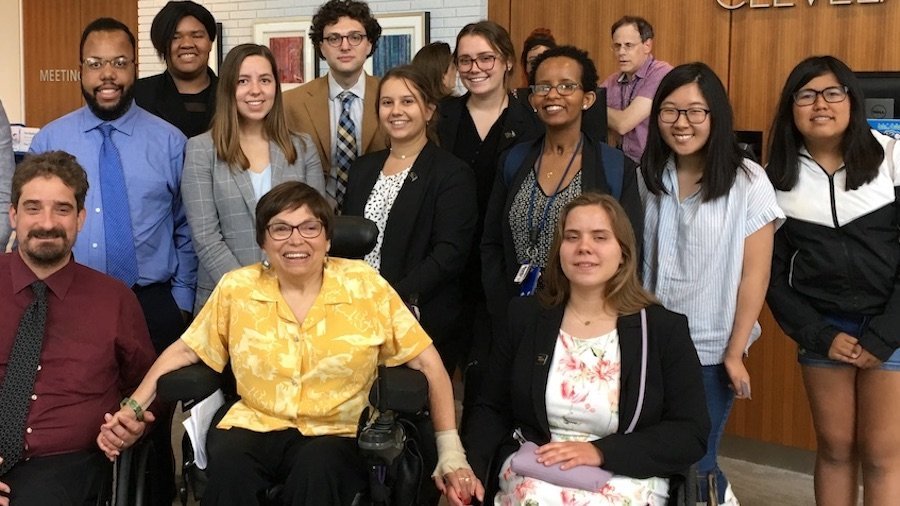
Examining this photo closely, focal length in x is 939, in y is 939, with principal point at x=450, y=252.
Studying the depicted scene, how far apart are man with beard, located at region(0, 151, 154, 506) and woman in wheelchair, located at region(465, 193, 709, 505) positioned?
3.06ft

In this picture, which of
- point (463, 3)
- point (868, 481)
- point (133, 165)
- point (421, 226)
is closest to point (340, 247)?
point (421, 226)

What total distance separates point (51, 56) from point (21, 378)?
608cm

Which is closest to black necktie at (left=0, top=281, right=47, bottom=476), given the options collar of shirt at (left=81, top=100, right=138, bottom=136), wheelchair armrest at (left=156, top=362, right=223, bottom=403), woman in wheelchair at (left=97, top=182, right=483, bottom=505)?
woman in wheelchair at (left=97, top=182, right=483, bottom=505)

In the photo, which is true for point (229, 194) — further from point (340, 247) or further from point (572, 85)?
point (572, 85)

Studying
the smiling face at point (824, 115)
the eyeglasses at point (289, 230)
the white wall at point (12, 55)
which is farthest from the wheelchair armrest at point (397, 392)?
the white wall at point (12, 55)

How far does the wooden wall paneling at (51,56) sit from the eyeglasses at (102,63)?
483 cm

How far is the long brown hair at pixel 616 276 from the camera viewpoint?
235 centimetres

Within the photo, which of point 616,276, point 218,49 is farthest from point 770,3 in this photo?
point 218,49

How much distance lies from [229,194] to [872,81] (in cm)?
265

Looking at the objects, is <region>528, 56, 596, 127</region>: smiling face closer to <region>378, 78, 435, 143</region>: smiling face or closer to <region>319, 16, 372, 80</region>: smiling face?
<region>378, 78, 435, 143</region>: smiling face

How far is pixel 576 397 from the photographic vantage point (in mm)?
2289

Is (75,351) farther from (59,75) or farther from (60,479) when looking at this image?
(59,75)

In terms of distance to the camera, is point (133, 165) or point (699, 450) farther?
point (133, 165)

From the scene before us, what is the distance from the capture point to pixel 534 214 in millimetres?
2859
